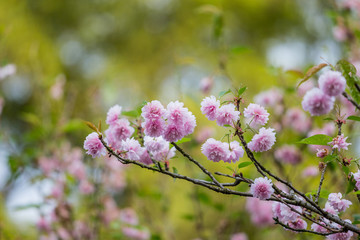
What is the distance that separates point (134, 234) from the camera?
2172mm

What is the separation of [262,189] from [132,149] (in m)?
0.36

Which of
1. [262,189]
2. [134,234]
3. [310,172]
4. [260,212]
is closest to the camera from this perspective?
[262,189]

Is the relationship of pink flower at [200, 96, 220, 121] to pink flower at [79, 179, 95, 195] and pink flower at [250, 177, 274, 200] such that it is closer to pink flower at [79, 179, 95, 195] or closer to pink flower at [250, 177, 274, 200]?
pink flower at [250, 177, 274, 200]

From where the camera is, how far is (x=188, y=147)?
209 centimetres

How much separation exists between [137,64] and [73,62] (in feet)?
4.01

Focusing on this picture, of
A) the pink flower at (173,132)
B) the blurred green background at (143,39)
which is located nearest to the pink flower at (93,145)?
the pink flower at (173,132)

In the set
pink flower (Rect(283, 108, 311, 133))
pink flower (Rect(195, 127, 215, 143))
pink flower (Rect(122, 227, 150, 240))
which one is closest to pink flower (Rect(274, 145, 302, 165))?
pink flower (Rect(283, 108, 311, 133))

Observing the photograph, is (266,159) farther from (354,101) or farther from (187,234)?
(187,234)

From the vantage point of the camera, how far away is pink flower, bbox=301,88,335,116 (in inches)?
30.5

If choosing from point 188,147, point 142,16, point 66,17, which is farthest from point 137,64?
point 188,147

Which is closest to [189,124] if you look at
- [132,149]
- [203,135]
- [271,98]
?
[132,149]

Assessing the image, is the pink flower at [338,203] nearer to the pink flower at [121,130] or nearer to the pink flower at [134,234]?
the pink flower at [121,130]

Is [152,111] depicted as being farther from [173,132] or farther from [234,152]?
[234,152]

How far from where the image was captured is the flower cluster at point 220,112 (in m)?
0.90
